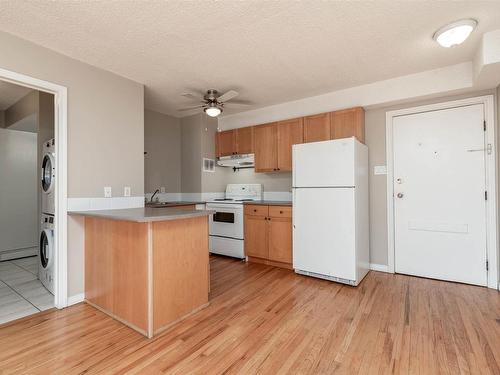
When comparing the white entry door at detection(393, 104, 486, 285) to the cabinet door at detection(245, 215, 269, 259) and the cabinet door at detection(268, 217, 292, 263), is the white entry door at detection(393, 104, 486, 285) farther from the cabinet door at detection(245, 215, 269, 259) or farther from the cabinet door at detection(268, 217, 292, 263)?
the cabinet door at detection(245, 215, 269, 259)

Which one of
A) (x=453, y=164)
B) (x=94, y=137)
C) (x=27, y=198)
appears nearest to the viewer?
(x=94, y=137)

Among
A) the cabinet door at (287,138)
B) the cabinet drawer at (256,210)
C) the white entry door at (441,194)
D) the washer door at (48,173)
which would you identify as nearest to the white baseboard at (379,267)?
the white entry door at (441,194)

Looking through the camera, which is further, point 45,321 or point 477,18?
point 45,321

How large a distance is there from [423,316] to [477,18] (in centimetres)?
251

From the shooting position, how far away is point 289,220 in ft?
11.6

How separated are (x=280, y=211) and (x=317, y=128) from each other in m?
1.31

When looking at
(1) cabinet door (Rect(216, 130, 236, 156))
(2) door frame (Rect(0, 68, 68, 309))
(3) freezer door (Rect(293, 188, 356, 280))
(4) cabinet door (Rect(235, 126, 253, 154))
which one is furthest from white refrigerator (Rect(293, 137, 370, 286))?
(2) door frame (Rect(0, 68, 68, 309))

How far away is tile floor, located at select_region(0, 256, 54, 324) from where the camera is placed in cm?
237

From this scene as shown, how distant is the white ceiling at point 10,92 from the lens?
3.27 meters

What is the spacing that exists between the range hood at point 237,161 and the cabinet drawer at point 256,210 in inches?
34.0

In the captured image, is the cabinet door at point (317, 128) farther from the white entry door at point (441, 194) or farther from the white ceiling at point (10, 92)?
the white ceiling at point (10, 92)

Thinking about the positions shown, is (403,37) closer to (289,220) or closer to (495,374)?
(289,220)

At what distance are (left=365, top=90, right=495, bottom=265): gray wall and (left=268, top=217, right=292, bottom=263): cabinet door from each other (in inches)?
44.7

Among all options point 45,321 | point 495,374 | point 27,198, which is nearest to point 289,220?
point 495,374
